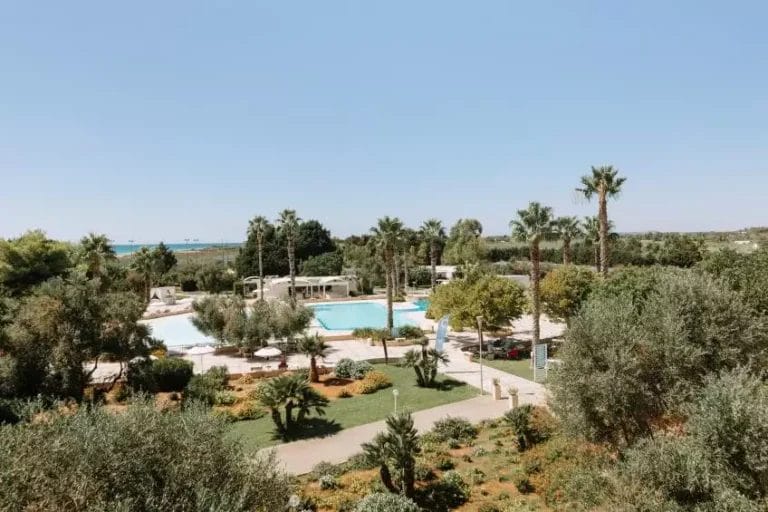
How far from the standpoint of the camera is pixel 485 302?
30.9 m

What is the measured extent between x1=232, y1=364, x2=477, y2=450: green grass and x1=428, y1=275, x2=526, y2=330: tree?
5.66 m

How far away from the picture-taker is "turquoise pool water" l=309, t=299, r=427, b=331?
47.4m

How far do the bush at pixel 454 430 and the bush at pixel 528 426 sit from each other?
6.39ft

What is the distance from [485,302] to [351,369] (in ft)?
32.6

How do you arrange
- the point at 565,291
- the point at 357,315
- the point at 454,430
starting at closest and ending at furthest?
the point at 454,430, the point at 565,291, the point at 357,315

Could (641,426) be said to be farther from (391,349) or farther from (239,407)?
(391,349)

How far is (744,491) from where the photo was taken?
943 centimetres

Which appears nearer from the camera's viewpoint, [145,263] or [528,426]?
[528,426]

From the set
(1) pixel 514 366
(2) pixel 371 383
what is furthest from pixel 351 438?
(1) pixel 514 366

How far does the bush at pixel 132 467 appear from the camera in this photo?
7.19 meters

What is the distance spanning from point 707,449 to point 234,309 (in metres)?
29.9

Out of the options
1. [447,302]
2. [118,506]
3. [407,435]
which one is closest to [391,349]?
[447,302]

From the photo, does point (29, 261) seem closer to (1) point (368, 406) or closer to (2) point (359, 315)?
(1) point (368, 406)

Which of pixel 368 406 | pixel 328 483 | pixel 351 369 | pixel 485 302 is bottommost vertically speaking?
pixel 368 406
